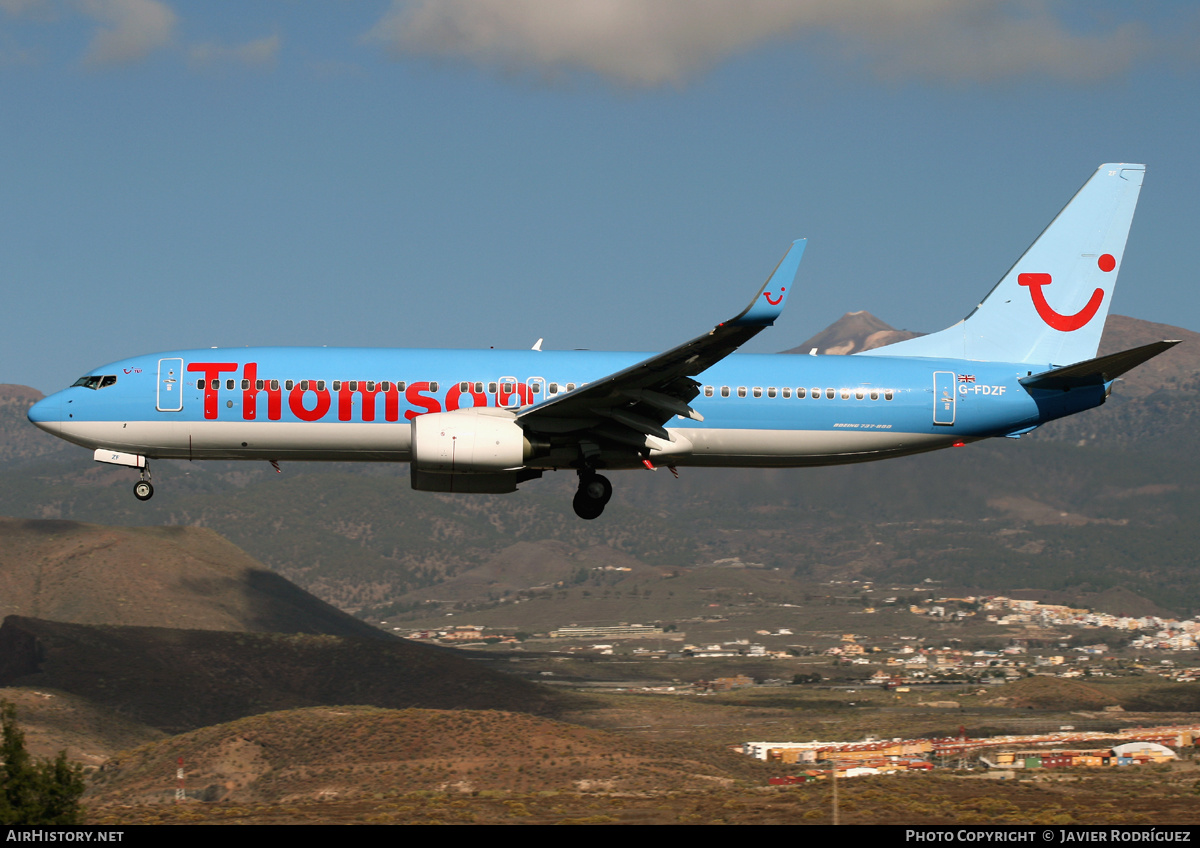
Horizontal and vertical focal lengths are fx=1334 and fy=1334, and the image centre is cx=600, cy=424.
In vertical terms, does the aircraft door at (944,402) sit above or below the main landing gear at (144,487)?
above

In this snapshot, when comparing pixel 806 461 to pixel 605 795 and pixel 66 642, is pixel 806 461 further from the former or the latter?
pixel 66 642

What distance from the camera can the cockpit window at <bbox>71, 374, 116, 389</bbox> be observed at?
42281 millimetres

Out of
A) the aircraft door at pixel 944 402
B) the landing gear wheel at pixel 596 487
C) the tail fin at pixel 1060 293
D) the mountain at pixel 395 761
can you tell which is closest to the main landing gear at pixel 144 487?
the landing gear wheel at pixel 596 487

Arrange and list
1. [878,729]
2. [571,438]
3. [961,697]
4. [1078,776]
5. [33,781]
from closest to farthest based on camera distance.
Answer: [571,438], [33,781], [1078,776], [878,729], [961,697]

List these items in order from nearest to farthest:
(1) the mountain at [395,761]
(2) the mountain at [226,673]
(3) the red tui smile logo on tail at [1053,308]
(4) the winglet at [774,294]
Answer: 1. (4) the winglet at [774,294]
2. (3) the red tui smile logo on tail at [1053,308]
3. (1) the mountain at [395,761]
4. (2) the mountain at [226,673]

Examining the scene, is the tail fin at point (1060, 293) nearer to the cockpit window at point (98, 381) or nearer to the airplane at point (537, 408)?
the airplane at point (537, 408)

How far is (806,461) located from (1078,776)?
207 ft

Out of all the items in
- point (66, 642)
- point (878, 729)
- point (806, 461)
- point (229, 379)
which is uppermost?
point (229, 379)

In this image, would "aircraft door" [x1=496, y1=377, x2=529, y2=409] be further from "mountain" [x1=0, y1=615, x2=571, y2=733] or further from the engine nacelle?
"mountain" [x1=0, y1=615, x2=571, y2=733]

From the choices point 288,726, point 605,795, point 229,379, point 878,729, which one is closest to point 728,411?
point 229,379

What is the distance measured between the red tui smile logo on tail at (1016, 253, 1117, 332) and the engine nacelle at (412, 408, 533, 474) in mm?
20008

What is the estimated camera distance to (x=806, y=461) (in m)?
43.7

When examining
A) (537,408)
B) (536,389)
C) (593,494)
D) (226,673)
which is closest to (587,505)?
(593,494)

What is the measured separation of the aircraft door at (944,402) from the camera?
44.1m
